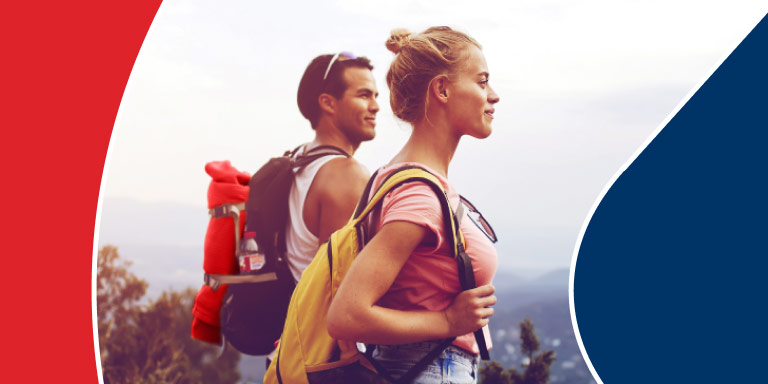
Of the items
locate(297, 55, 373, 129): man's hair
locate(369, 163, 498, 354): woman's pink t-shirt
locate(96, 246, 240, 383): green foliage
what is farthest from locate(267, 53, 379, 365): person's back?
locate(96, 246, 240, 383): green foliage

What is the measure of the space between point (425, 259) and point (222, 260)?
163 cm

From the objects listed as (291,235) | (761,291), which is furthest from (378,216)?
(761,291)

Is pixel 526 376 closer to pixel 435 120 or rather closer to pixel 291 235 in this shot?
pixel 291 235

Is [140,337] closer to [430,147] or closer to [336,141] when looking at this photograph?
[336,141]

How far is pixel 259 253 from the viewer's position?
10.9 feet

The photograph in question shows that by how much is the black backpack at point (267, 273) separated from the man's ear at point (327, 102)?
0.71 feet

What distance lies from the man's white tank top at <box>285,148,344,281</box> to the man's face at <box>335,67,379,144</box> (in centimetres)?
22

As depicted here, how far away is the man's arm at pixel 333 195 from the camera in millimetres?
3123

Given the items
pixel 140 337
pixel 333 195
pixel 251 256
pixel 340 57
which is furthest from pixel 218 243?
pixel 140 337

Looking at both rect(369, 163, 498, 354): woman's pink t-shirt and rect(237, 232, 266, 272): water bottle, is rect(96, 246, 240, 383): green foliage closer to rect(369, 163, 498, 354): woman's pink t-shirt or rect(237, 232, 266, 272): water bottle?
rect(237, 232, 266, 272): water bottle

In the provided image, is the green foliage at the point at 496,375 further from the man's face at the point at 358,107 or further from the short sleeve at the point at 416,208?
the short sleeve at the point at 416,208

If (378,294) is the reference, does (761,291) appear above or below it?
above

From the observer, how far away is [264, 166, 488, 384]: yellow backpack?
2.12m

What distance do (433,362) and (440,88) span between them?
2.72 ft
